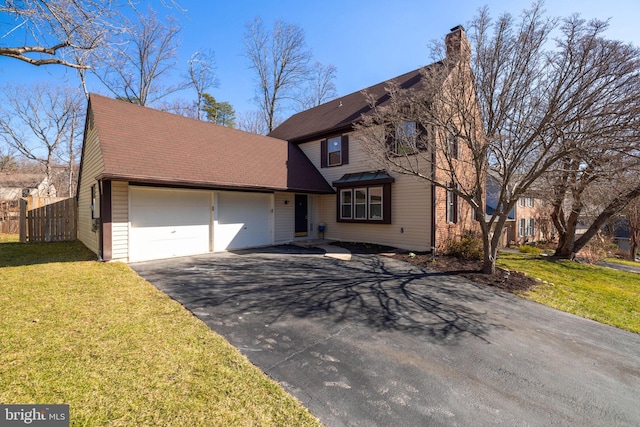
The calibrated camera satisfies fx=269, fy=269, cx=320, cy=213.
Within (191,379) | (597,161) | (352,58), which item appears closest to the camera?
(191,379)

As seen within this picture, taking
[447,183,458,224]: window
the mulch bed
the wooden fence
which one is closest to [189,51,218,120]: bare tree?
the wooden fence

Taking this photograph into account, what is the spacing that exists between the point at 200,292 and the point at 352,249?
6.90m

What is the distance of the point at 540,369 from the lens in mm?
3287

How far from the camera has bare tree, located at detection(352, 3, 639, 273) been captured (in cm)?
565

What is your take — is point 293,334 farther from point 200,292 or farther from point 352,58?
point 352,58

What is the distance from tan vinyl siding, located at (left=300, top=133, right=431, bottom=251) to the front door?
745 millimetres

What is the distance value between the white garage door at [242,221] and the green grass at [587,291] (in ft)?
30.0

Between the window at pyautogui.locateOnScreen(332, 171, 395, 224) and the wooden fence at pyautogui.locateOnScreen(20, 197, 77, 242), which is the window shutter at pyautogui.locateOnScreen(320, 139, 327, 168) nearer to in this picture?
the window at pyautogui.locateOnScreen(332, 171, 395, 224)

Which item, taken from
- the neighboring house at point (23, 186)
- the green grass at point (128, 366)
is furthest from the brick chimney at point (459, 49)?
the neighboring house at point (23, 186)

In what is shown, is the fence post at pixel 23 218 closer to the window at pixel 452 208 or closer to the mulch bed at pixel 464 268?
the mulch bed at pixel 464 268

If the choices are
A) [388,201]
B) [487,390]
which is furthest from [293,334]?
[388,201]

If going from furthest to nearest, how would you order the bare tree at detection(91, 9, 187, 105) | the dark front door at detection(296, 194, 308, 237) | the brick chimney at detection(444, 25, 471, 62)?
the bare tree at detection(91, 9, 187, 105)
the dark front door at detection(296, 194, 308, 237)
the brick chimney at detection(444, 25, 471, 62)

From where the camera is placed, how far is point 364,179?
12.0m

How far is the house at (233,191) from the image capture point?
8.50m
